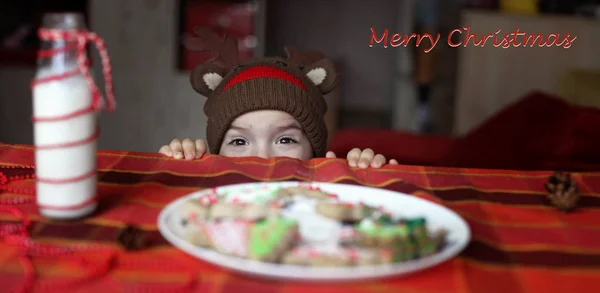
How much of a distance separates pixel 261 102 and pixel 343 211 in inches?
27.5

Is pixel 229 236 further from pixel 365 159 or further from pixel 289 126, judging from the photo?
pixel 289 126

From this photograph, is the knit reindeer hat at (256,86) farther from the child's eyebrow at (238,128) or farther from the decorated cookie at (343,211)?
the decorated cookie at (343,211)

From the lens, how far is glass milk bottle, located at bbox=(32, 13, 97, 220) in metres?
0.69

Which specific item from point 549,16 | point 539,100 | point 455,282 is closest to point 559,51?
point 549,16

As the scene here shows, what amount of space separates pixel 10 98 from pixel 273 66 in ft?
9.23

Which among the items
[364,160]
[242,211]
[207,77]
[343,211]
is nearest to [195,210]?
[242,211]

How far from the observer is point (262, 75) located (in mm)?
1408

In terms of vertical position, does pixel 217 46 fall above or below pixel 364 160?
above

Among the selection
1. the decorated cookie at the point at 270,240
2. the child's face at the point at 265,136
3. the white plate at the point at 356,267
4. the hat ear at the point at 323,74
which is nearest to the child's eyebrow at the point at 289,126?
the child's face at the point at 265,136

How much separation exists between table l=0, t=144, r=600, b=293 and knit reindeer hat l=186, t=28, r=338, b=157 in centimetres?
40

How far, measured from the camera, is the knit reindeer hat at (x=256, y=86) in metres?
1.38

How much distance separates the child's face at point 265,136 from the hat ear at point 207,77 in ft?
0.48

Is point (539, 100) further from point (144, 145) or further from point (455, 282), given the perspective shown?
point (144, 145)

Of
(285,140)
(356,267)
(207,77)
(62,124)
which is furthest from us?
(207,77)
